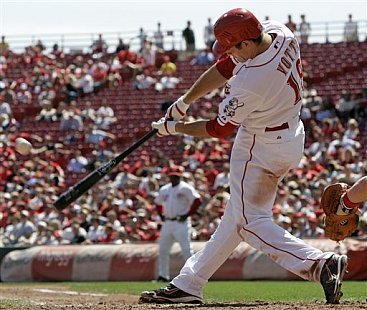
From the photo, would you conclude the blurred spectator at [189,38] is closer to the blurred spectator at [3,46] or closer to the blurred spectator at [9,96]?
the blurred spectator at [9,96]

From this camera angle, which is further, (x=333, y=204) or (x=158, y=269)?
(x=158, y=269)

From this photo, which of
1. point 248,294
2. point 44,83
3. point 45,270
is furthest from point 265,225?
point 44,83

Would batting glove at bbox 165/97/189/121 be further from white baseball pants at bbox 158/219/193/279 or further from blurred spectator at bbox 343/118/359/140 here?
blurred spectator at bbox 343/118/359/140

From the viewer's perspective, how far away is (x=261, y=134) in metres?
7.53

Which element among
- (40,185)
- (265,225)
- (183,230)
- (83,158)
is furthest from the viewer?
(83,158)

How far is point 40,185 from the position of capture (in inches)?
923

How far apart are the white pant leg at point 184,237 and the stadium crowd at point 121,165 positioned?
1596 mm

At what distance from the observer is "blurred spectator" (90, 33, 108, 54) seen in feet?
112

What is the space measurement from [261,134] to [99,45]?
27.0m

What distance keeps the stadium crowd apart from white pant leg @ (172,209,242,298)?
8090 mm

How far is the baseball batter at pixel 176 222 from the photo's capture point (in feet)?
Answer: 51.3

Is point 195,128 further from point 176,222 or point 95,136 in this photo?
point 95,136

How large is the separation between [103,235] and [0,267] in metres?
2.20

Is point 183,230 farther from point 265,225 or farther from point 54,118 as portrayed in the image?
point 54,118
